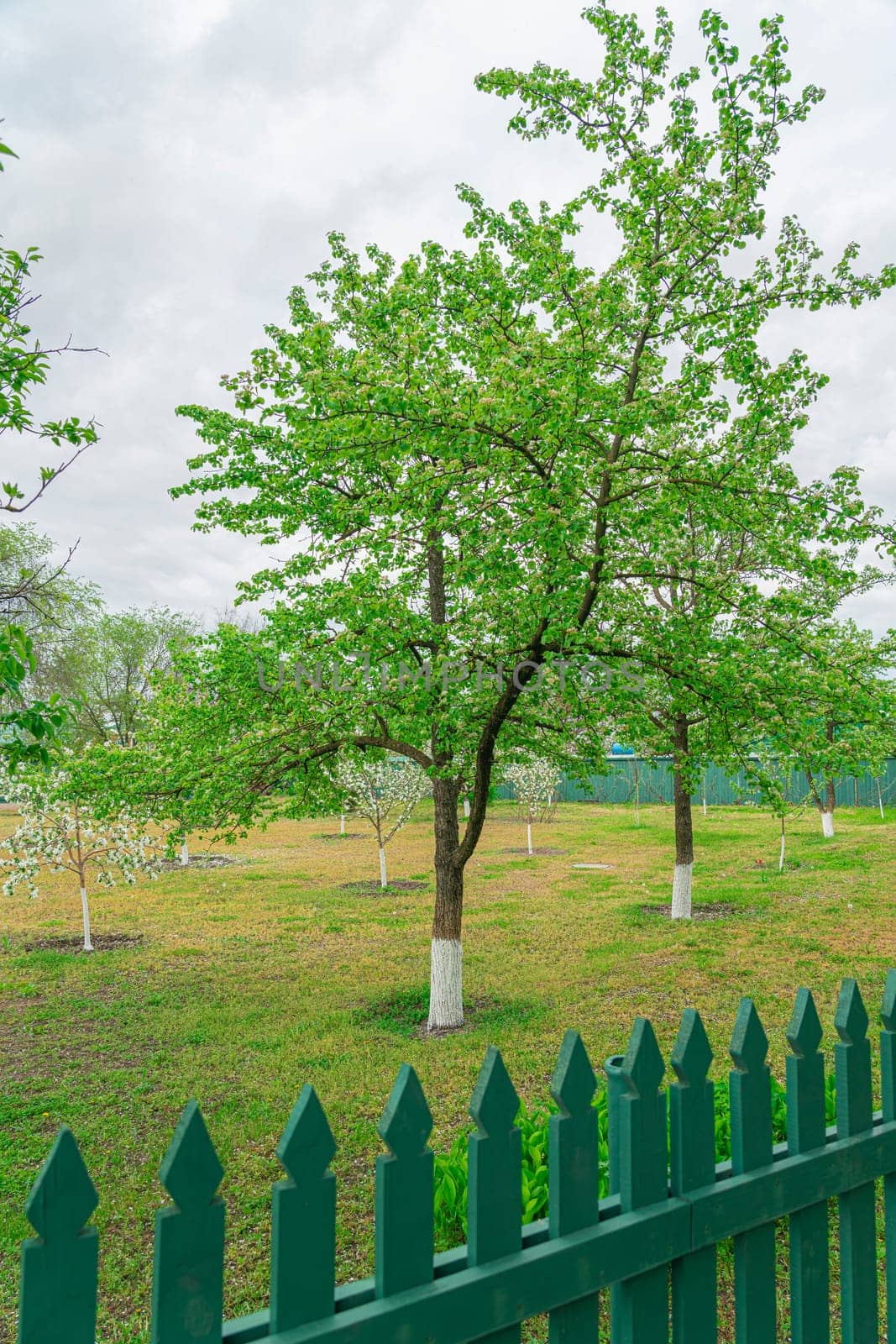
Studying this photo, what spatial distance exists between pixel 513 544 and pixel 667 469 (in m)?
1.35

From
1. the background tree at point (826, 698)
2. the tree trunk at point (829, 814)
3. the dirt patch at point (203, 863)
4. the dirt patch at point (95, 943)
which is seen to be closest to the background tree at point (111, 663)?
the dirt patch at point (203, 863)

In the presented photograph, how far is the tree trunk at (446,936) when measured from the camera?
28.7ft

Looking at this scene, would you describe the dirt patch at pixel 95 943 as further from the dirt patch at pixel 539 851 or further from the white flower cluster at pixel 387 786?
the dirt patch at pixel 539 851

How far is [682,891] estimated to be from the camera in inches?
537

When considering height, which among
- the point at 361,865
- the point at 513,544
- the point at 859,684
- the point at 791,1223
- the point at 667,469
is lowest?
the point at 361,865

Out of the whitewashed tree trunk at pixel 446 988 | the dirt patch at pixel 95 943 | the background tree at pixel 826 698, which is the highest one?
the background tree at pixel 826 698

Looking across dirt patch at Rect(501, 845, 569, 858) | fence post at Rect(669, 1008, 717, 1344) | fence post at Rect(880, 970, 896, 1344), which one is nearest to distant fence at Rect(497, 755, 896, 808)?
dirt patch at Rect(501, 845, 569, 858)

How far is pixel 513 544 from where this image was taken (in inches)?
267

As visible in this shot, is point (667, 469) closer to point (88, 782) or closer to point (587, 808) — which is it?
point (88, 782)

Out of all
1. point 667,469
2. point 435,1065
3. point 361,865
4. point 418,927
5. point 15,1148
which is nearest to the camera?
point 15,1148

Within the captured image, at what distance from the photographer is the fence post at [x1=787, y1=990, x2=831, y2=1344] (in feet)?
6.20

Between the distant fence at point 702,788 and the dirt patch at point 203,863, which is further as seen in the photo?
the distant fence at point 702,788

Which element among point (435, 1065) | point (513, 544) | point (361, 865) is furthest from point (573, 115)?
point (361, 865)

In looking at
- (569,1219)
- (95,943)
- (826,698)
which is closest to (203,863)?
(95,943)
